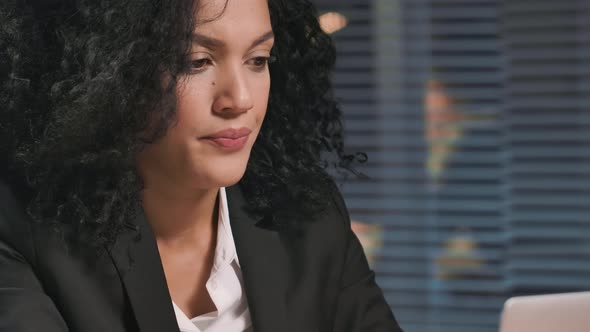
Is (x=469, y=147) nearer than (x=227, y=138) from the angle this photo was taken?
No

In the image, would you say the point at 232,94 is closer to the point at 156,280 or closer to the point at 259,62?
the point at 259,62

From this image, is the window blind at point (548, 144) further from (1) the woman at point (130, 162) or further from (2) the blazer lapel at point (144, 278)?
(2) the blazer lapel at point (144, 278)

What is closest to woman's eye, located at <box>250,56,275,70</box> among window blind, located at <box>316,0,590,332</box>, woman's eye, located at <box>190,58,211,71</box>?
woman's eye, located at <box>190,58,211,71</box>

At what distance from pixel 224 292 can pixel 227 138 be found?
333 millimetres

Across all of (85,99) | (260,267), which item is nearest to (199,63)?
(85,99)

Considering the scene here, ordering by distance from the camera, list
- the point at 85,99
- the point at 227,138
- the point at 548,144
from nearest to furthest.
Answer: the point at 85,99, the point at 227,138, the point at 548,144

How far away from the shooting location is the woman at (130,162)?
1507 mm

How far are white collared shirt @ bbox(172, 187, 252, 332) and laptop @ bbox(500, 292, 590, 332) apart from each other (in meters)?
0.48

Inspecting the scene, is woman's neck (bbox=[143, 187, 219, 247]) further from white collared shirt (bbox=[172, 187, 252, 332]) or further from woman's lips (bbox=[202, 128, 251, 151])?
woman's lips (bbox=[202, 128, 251, 151])

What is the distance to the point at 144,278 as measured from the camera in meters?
1.61

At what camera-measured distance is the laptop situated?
1.59 meters

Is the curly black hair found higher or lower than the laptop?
higher

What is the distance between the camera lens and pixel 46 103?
1553mm

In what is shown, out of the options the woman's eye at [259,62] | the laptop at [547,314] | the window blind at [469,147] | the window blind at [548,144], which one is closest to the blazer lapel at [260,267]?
the woman's eye at [259,62]
